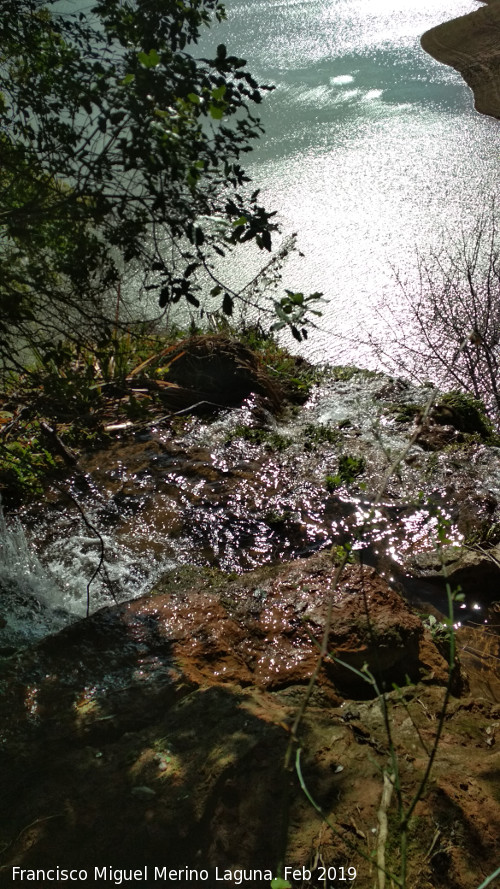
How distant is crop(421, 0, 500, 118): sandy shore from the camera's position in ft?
24.1

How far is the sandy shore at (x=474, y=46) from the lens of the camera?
7.36 m

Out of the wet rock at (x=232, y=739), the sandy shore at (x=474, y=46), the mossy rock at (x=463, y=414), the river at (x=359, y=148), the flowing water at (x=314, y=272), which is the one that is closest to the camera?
the wet rock at (x=232, y=739)

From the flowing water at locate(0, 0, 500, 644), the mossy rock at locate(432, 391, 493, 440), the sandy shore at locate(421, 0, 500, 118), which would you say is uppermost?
the sandy shore at locate(421, 0, 500, 118)

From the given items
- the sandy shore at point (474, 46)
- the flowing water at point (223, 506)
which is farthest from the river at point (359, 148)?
the flowing water at point (223, 506)

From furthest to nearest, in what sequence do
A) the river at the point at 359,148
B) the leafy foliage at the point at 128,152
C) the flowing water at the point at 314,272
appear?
the river at the point at 359,148, the flowing water at the point at 314,272, the leafy foliage at the point at 128,152

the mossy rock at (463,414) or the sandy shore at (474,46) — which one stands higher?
the sandy shore at (474,46)

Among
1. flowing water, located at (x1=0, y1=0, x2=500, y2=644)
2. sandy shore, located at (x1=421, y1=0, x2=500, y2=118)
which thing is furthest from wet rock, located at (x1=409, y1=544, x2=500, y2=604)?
sandy shore, located at (x1=421, y1=0, x2=500, y2=118)

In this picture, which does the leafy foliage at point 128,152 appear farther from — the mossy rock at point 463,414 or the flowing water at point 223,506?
the mossy rock at point 463,414

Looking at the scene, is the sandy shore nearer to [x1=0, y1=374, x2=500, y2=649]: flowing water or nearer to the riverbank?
the riverbank

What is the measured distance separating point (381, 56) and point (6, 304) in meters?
8.04

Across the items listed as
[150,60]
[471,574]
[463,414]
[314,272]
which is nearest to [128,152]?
[150,60]

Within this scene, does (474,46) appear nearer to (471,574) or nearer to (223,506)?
(223,506)

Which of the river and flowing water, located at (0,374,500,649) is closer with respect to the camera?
flowing water, located at (0,374,500,649)

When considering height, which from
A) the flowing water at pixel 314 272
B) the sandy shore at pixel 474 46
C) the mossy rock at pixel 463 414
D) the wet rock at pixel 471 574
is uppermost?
the sandy shore at pixel 474 46
